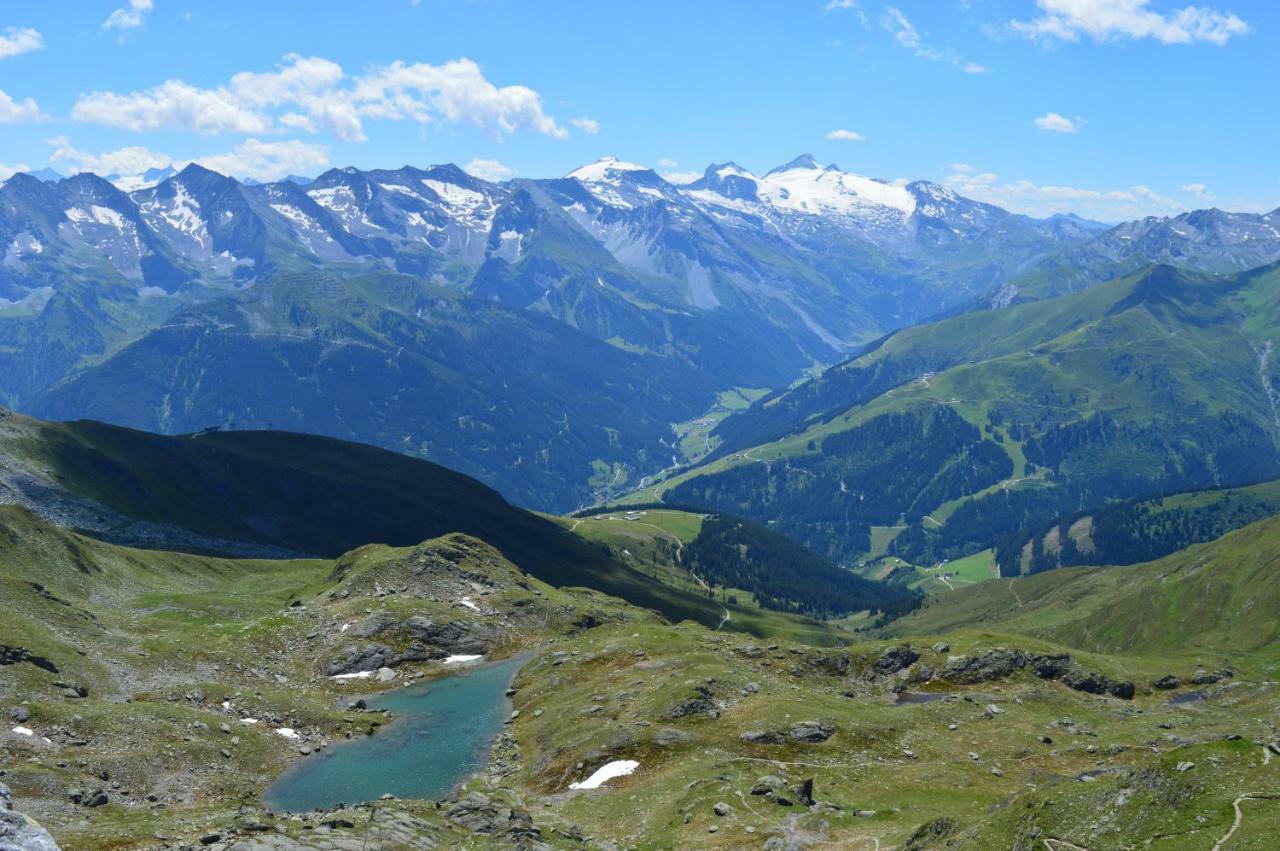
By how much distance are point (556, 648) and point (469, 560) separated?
3924 cm

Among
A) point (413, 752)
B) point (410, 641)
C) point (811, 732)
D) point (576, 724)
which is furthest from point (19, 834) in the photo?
point (410, 641)

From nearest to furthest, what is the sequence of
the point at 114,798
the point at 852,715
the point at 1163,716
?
the point at 114,798 → the point at 852,715 → the point at 1163,716

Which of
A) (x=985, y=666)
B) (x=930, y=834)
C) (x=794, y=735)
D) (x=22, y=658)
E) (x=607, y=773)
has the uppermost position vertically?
(x=22, y=658)

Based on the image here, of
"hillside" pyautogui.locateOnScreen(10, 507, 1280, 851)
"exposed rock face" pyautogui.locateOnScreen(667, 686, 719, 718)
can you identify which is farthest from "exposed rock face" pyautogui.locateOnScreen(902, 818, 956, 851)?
"exposed rock face" pyautogui.locateOnScreen(667, 686, 719, 718)

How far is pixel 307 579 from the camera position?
182 m

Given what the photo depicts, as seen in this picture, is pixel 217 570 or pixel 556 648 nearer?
pixel 556 648

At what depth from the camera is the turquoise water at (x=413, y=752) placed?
8325 centimetres

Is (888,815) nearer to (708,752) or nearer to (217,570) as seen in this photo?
(708,752)

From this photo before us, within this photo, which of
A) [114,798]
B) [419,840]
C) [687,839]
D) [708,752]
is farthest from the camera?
[708,752]

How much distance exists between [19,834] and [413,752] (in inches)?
2580

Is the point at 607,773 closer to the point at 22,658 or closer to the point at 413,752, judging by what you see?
the point at 413,752

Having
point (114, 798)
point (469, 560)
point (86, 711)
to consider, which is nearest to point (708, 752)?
point (114, 798)

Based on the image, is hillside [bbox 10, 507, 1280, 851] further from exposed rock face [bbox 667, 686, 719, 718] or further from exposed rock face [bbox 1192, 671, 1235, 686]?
exposed rock face [bbox 1192, 671, 1235, 686]

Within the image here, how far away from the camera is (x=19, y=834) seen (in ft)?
106
